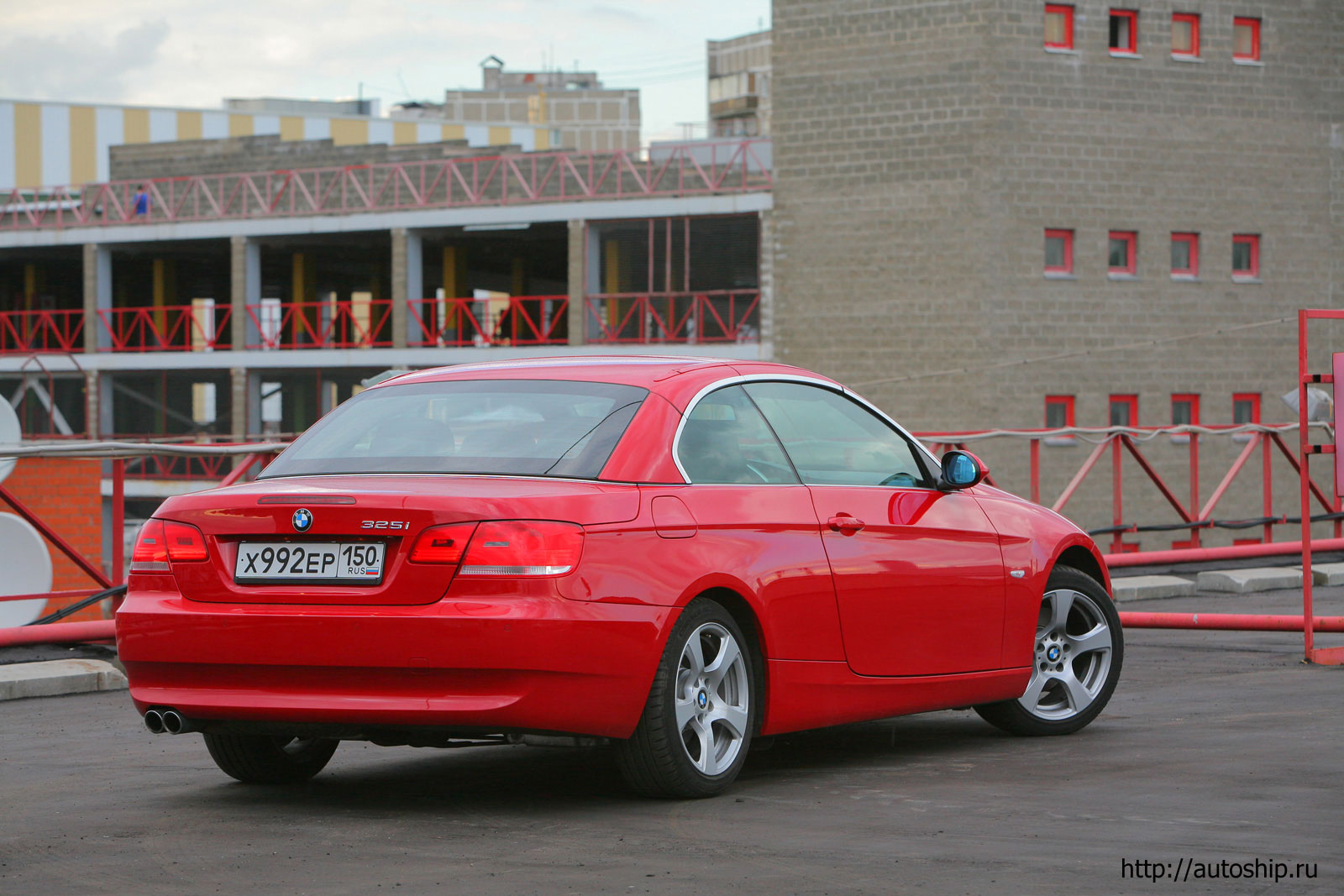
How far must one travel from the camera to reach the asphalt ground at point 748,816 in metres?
4.63

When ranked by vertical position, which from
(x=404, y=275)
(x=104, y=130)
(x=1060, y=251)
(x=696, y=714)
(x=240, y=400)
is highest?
(x=104, y=130)

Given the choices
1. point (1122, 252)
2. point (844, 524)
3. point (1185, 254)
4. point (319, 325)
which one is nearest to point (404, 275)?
point (319, 325)

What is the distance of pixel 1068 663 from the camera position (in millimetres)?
7398

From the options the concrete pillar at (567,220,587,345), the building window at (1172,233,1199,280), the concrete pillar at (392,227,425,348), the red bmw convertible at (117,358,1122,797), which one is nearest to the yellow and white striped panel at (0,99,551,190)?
the concrete pillar at (392,227,425,348)

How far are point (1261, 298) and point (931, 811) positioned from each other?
115 feet

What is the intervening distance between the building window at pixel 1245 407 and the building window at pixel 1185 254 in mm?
2720

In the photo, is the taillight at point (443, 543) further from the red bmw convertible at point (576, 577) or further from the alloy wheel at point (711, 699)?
the alloy wheel at point (711, 699)

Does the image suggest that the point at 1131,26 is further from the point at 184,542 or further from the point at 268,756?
the point at 184,542

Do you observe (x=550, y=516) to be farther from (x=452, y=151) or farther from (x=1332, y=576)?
(x=452, y=151)

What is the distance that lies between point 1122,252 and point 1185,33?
15.9ft

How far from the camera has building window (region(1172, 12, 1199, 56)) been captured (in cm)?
3766

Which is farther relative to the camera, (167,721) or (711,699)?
(711,699)

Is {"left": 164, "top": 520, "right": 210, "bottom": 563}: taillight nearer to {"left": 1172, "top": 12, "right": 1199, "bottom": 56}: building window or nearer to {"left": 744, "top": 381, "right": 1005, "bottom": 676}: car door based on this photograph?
{"left": 744, "top": 381, "right": 1005, "bottom": 676}: car door

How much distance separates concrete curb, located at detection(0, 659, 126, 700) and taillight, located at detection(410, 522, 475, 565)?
15.2ft
